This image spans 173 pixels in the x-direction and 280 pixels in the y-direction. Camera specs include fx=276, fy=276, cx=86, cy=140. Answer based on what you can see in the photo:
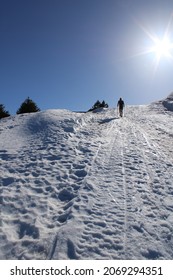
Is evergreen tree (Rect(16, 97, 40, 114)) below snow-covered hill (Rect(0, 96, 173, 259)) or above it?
above

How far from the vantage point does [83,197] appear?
9375mm

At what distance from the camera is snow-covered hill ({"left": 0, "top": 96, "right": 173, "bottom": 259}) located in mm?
7086

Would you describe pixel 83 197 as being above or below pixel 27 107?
below

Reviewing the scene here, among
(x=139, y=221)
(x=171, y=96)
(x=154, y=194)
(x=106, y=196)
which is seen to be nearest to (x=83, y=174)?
(x=106, y=196)

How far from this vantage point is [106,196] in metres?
9.48

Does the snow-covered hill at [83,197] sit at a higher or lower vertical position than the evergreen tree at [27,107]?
lower

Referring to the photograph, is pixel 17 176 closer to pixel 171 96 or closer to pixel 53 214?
pixel 53 214

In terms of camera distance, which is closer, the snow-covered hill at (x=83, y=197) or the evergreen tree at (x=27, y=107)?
the snow-covered hill at (x=83, y=197)

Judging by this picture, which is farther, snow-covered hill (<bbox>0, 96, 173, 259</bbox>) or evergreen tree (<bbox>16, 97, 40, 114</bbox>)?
evergreen tree (<bbox>16, 97, 40, 114</bbox>)

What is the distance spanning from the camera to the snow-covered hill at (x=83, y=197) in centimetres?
709

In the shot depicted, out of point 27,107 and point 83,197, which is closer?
point 83,197
